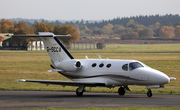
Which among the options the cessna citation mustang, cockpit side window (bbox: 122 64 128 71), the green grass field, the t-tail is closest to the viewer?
the cessna citation mustang

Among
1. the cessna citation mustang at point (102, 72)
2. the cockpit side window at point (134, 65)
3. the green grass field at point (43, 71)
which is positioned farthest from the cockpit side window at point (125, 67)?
the green grass field at point (43, 71)

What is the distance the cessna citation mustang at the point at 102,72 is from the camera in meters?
20.6

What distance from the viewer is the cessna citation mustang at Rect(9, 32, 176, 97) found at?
20.6 metres

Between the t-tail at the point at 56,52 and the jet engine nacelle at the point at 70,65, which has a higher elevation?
the t-tail at the point at 56,52

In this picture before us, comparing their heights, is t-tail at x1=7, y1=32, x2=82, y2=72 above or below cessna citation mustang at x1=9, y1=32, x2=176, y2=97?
above

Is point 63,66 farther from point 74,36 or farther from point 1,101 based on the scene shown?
point 74,36

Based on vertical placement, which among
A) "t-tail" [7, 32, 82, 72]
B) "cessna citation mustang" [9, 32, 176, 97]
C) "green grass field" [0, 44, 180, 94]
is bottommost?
"green grass field" [0, 44, 180, 94]

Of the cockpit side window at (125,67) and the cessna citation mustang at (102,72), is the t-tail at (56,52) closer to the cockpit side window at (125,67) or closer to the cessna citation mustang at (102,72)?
the cessna citation mustang at (102,72)

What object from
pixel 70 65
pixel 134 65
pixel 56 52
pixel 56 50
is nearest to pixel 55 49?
pixel 56 50

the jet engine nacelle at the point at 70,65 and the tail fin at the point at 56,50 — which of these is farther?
the tail fin at the point at 56,50

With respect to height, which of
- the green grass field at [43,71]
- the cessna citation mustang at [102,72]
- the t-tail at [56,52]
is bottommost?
the green grass field at [43,71]

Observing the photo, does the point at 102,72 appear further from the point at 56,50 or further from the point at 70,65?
the point at 56,50

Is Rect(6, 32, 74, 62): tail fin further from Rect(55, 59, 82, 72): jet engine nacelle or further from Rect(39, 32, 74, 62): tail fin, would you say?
Rect(55, 59, 82, 72): jet engine nacelle

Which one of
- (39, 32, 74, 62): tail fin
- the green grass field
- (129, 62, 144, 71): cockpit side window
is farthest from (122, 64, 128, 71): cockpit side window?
(39, 32, 74, 62): tail fin
